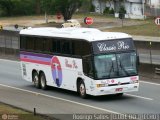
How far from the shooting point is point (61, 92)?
26562mm

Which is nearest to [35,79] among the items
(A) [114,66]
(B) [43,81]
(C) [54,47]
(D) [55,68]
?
(B) [43,81]

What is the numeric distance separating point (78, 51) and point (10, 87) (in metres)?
6.70

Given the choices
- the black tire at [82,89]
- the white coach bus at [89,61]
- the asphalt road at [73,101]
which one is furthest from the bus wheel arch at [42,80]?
the black tire at [82,89]

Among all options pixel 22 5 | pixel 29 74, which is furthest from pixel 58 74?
pixel 22 5

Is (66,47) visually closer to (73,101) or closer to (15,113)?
(73,101)

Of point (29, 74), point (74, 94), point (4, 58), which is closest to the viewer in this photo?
point (74, 94)

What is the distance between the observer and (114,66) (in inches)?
888

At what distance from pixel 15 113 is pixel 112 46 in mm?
6342

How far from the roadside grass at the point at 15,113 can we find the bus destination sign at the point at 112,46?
4495mm

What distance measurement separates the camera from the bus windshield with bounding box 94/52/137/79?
22.5 meters

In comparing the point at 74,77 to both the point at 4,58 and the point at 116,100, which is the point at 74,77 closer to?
the point at 116,100

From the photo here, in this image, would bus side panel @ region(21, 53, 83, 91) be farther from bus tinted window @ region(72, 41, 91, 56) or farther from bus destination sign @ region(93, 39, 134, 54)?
bus destination sign @ region(93, 39, 134, 54)

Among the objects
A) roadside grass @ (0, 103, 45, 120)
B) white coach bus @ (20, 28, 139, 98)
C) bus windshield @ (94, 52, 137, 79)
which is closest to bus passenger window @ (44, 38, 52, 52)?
white coach bus @ (20, 28, 139, 98)

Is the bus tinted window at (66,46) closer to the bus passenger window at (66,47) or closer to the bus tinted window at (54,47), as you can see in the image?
the bus passenger window at (66,47)
